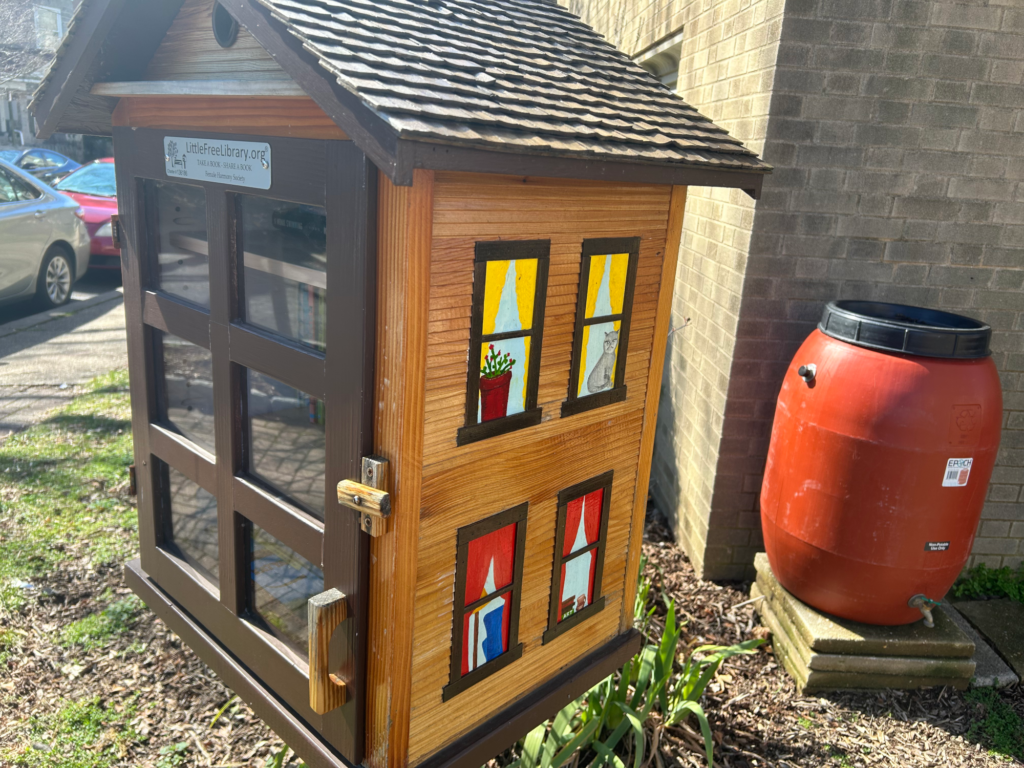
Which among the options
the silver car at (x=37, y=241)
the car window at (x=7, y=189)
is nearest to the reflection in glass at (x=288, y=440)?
the silver car at (x=37, y=241)

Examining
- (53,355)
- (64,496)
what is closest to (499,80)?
(64,496)

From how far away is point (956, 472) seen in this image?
3.14 meters

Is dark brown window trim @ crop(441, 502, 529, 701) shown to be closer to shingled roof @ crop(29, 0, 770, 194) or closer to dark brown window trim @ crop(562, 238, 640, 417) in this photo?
dark brown window trim @ crop(562, 238, 640, 417)

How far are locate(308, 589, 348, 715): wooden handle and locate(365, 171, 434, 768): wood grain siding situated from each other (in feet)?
0.30

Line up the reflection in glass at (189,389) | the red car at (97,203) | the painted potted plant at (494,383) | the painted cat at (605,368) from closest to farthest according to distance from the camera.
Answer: the painted potted plant at (494,383), the painted cat at (605,368), the reflection in glass at (189,389), the red car at (97,203)

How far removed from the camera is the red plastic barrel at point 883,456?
3.10m

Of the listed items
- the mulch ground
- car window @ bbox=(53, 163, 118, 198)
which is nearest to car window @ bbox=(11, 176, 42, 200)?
car window @ bbox=(53, 163, 118, 198)

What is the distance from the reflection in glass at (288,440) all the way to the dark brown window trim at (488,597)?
43cm

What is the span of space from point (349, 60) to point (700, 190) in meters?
3.05

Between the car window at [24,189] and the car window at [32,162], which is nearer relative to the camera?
the car window at [24,189]

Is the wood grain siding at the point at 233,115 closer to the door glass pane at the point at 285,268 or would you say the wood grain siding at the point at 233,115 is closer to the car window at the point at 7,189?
the door glass pane at the point at 285,268

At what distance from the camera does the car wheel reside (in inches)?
328

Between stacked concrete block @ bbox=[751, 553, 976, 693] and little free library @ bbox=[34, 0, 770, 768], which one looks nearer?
little free library @ bbox=[34, 0, 770, 768]

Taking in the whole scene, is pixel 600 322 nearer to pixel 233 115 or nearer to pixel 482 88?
pixel 482 88
